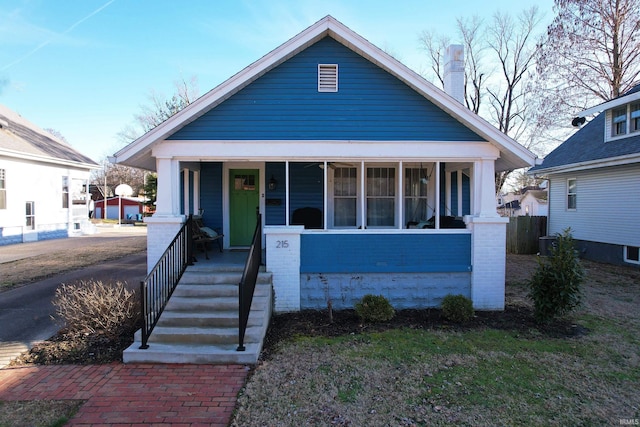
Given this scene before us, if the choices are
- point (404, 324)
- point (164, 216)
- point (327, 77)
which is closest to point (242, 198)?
point (164, 216)

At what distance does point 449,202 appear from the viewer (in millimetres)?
10008

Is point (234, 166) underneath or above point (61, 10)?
underneath

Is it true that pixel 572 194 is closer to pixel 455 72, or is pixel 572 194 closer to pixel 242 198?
pixel 455 72

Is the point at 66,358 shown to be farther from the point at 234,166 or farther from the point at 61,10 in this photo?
the point at 61,10

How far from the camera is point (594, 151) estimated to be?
13984mm

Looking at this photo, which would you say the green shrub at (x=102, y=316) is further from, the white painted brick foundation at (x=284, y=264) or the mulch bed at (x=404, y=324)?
the white painted brick foundation at (x=284, y=264)

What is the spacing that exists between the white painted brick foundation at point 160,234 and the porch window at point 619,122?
15070 mm

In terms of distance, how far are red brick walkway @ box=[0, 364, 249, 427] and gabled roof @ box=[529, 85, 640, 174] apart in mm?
13449

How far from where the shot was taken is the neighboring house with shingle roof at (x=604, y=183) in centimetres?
1246

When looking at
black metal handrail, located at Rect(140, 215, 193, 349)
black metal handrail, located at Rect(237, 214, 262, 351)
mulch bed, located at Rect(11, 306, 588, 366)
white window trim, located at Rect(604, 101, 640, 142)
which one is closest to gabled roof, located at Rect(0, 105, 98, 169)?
black metal handrail, located at Rect(140, 215, 193, 349)

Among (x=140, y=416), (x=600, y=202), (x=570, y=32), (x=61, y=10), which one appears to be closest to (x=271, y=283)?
(x=140, y=416)

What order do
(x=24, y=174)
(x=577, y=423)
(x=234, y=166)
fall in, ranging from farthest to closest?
(x=24, y=174)
(x=234, y=166)
(x=577, y=423)

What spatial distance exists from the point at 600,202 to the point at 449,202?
7794 millimetres

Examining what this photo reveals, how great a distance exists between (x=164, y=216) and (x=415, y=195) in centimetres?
595
